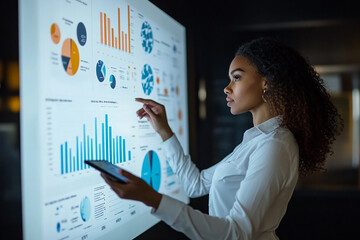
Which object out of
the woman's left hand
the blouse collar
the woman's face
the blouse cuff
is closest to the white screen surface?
the woman's left hand

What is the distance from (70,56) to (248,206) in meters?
0.90

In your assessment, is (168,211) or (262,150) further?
(262,150)

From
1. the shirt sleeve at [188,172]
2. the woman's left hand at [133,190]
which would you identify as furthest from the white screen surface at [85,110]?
the woman's left hand at [133,190]

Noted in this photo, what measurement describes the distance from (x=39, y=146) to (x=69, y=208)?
0.30 meters

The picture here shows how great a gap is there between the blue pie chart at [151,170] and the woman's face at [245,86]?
0.61 m

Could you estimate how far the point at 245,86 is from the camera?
5.49 feet

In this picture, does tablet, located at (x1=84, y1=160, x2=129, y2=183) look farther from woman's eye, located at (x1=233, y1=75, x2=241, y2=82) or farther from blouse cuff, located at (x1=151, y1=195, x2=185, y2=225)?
woman's eye, located at (x1=233, y1=75, x2=241, y2=82)

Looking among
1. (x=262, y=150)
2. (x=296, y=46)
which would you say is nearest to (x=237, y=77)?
(x=262, y=150)

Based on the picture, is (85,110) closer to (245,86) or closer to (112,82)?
(112,82)

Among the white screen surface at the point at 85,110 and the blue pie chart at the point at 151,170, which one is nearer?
the white screen surface at the point at 85,110

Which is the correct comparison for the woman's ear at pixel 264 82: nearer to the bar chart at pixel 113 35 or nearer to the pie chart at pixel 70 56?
the bar chart at pixel 113 35

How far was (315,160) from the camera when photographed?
1.62 m

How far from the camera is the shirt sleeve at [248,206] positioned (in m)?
1.26

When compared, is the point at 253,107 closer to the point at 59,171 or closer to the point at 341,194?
the point at 59,171
